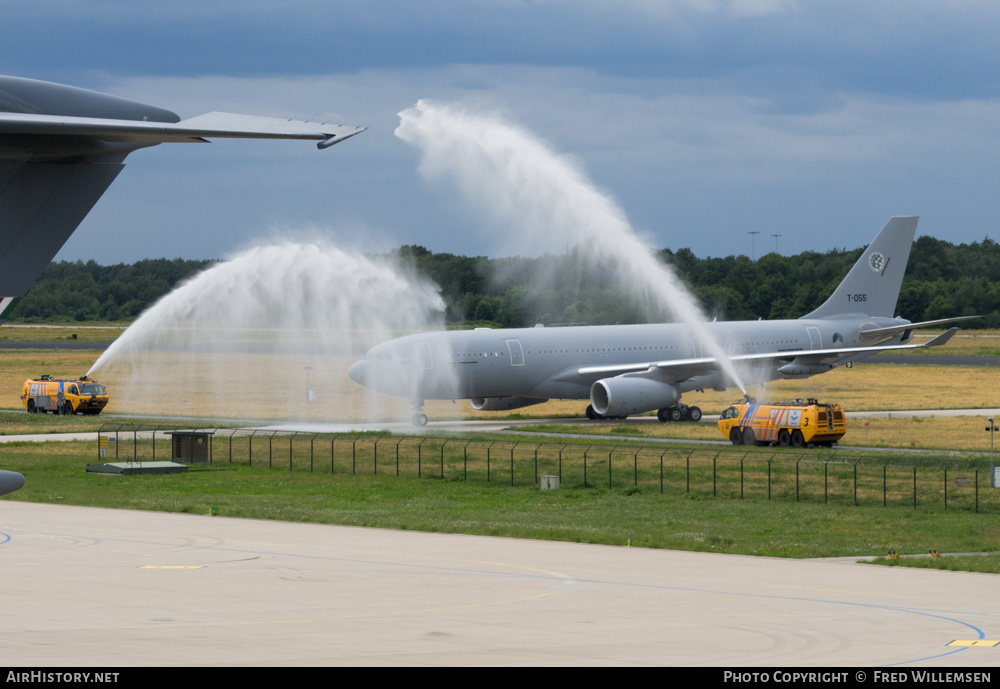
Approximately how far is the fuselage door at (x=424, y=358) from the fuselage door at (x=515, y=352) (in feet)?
17.2

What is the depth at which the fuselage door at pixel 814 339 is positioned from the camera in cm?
9338

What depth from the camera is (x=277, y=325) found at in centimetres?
9606

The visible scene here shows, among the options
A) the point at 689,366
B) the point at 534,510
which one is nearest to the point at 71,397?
the point at 689,366

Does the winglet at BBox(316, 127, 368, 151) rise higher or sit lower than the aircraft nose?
higher

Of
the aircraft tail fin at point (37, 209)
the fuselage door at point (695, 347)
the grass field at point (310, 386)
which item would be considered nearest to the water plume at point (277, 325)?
the grass field at point (310, 386)

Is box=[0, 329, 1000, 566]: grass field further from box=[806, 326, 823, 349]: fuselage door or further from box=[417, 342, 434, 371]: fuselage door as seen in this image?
box=[806, 326, 823, 349]: fuselage door

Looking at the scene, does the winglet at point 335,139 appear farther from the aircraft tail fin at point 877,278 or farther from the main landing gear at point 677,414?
the aircraft tail fin at point 877,278

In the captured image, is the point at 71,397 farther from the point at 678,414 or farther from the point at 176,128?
the point at 176,128

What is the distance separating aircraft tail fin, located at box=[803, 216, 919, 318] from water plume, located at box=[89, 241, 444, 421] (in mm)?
30237

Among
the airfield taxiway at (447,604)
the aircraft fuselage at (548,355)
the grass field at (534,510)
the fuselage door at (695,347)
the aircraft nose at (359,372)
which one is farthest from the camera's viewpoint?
the fuselage door at (695,347)

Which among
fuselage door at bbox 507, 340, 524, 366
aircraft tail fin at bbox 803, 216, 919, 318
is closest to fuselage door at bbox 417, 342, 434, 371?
fuselage door at bbox 507, 340, 524, 366

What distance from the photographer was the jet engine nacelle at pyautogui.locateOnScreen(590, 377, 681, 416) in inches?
3179
